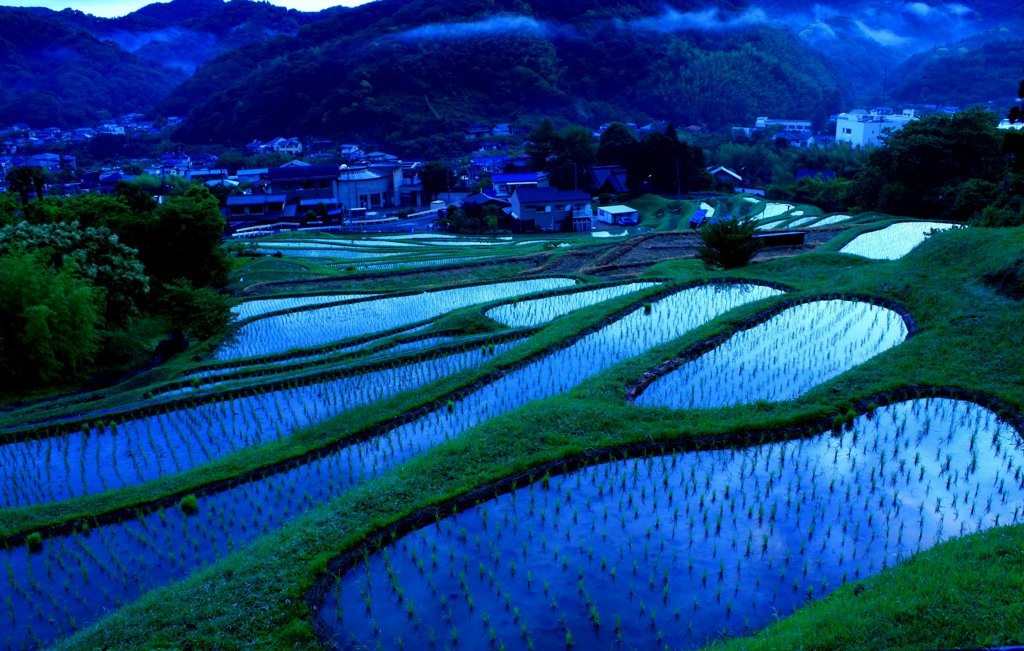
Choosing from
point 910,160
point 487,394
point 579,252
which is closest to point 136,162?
point 579,252

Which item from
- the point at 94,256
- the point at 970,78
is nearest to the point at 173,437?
the point at 94,256

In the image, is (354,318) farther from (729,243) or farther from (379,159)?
(379,159)

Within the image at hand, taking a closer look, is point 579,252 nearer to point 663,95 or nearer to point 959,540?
point 959,540

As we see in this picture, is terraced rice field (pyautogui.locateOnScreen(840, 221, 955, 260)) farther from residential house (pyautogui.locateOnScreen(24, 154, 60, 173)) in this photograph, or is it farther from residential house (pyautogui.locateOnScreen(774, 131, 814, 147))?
residential house (pyautogui.locateOnScreen(24, 154, 60, 173))

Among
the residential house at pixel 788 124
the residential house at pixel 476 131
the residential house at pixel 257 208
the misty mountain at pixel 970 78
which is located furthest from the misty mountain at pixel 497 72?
the residential house at pixel 257 208

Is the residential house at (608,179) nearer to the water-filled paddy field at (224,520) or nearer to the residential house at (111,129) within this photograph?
the water-filled paddy field at (224,520)

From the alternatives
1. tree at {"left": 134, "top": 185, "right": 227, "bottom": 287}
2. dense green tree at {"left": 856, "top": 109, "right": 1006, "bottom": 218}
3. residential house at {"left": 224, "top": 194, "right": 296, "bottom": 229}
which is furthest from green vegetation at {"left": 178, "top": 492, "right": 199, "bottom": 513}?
residential house at {"left": 224, "top": 194, "right": 296, "bottom": 229}
